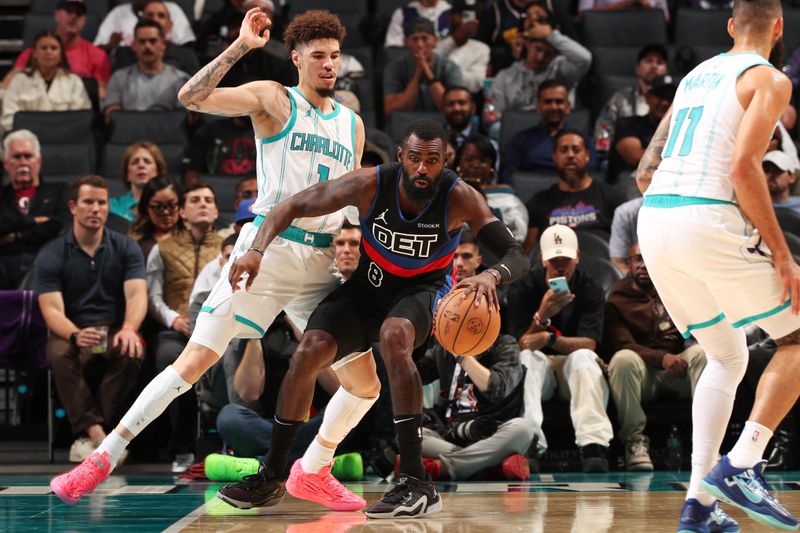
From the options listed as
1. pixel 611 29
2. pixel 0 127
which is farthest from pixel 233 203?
pixel 611 29

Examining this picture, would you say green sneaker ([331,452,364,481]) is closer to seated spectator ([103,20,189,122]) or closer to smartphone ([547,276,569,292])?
smartphone ([547,276,569,292])

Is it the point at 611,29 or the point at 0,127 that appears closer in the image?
the point at 0,127

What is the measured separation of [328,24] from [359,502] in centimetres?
230

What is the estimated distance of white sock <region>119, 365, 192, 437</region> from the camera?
5285 millimetres

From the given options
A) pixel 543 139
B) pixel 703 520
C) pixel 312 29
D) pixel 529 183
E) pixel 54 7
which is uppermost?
pixel 54 7

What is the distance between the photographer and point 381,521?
4828 mm

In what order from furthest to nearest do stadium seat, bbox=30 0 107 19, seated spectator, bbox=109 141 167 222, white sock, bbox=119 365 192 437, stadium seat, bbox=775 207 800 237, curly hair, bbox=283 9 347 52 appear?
1. stadium seat, bbox=30 0 107 19
2. seated spectator, bbox=109 141 167 222
3. stadium seat, bbox=775 207 800 237
4. curly hair, bbox=283 9 347 52
5. white sock, bbox=119 365 192 437

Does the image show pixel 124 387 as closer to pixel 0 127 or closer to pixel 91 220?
pixel 91 220

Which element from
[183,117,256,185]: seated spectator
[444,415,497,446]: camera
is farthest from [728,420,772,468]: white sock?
[183,117,256,185]: seated spectator

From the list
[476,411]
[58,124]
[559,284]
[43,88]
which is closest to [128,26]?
[43,88]

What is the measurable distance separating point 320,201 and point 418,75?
18.9 ft

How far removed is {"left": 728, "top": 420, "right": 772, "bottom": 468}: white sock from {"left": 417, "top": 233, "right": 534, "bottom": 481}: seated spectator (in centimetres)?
284

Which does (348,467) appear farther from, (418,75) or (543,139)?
(418,75)

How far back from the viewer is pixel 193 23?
39.2 feet
